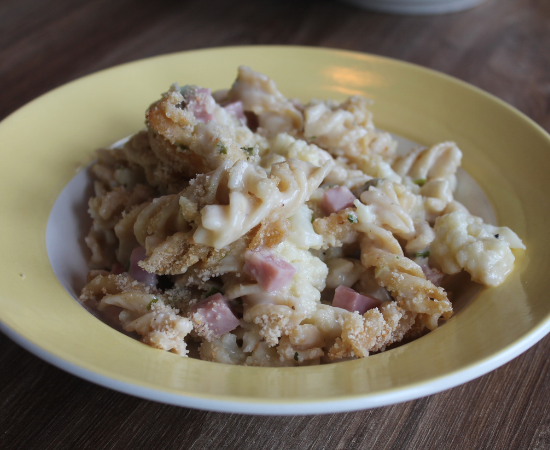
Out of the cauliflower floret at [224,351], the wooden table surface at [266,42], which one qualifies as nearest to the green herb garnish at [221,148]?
the cauliflower floret at [224,351]

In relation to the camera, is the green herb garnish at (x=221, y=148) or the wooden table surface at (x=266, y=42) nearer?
the wooden table surface at (x=266, y=42)

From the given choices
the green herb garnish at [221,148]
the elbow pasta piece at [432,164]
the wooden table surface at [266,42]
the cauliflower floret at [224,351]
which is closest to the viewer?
the wooden table surface at [266,42]

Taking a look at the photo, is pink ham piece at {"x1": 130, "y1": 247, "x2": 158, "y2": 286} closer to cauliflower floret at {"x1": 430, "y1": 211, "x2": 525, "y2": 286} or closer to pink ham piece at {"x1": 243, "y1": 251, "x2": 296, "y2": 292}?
pink ham piece at {"x1": 243, "y1": 251, "x2": 296, "y2": 292}

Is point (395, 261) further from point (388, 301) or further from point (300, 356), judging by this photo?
point (300, 356)

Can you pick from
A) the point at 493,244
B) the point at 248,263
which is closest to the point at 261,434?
the point at 248,263

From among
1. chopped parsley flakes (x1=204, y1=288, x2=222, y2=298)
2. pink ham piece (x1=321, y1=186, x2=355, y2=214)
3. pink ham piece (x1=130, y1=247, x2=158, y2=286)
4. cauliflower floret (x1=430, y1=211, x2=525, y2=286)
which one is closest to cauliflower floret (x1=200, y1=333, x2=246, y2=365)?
chopped parsley flakes (x1=204, y1=288, x2=222, y2=298)

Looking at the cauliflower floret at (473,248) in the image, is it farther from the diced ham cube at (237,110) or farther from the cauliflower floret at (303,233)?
the diced ham cube at (237,110)
